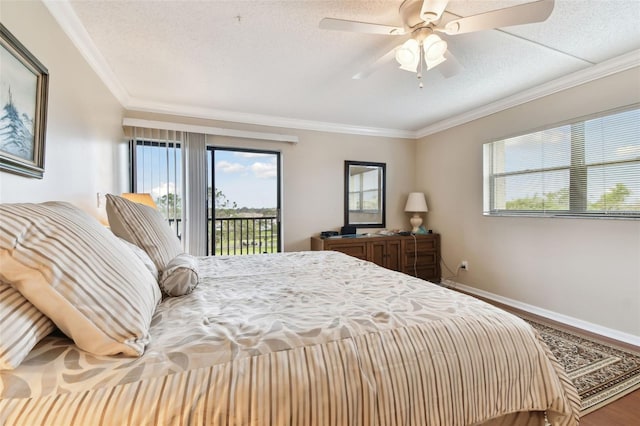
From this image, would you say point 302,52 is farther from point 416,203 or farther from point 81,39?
point 416,203

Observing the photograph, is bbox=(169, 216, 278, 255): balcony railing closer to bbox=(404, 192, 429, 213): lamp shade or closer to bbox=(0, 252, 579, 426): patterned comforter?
bbox=(404, 192, 429, 213): lamp shade

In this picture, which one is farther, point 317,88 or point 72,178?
point 317,88

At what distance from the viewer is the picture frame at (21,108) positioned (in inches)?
52.2

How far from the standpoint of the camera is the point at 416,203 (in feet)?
14.6

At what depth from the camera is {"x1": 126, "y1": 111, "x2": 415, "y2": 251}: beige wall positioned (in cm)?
404

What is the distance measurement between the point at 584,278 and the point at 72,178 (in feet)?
14.5

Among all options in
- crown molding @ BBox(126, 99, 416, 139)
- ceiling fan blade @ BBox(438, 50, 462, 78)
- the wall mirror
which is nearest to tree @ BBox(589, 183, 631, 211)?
ceiling fan blade @ BBox(438, 50, 462, 78)

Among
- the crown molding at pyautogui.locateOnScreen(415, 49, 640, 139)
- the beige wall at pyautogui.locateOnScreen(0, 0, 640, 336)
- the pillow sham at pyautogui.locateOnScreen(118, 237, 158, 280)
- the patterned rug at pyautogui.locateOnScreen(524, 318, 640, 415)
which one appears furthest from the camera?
the crown molding at pyautogui.locateOnScreen(415, 49, 640, 139)

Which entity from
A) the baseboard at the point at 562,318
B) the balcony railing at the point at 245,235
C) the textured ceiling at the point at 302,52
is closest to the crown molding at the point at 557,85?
the textured ceiling at the point at 302,52

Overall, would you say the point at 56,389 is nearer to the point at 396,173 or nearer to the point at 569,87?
the point at 569,87

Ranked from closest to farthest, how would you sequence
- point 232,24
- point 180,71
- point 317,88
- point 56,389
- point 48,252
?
point 56,389, point 48,252, point 232,24, point 180,71, point 317,88

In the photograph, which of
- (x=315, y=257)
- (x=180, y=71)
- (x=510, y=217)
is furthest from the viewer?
(x=510, y=217)

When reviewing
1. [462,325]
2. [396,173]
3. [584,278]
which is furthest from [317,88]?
[584,278]

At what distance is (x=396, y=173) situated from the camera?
4.70 meters
